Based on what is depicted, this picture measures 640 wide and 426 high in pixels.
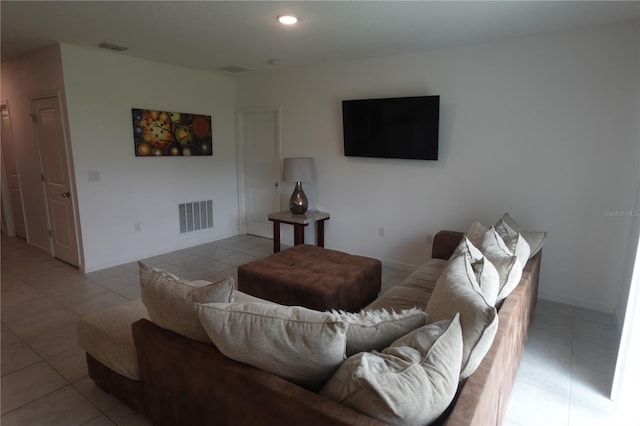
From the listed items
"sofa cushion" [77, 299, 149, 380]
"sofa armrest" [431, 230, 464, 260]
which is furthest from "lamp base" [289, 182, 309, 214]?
"sofa cushion" [77, 299, 149, 380]

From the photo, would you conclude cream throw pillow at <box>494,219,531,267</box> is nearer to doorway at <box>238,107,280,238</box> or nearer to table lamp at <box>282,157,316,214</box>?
table lamp at <box>282,157,316,214</box>

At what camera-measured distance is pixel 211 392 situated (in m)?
1.36

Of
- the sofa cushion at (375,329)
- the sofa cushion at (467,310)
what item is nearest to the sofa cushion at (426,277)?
the sofa cushion at (467,310)

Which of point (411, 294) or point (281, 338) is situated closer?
point (281, 338)

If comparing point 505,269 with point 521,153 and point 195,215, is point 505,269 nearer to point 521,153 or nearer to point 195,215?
point 521,153

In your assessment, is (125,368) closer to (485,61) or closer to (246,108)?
(485,61)

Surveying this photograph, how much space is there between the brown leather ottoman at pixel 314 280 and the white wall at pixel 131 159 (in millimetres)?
2122

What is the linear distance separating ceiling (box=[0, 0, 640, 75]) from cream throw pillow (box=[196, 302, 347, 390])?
219 cm

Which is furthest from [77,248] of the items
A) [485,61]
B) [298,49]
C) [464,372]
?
[485,61]

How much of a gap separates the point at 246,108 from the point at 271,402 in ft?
15.5

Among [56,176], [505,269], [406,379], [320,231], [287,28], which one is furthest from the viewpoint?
[320,231]

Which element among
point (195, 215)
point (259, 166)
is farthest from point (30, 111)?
point (259, 166)

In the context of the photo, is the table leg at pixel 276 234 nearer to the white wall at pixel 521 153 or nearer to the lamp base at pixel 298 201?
the lamp base at pixel 298 201

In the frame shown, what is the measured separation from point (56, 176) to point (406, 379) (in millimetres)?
4526
